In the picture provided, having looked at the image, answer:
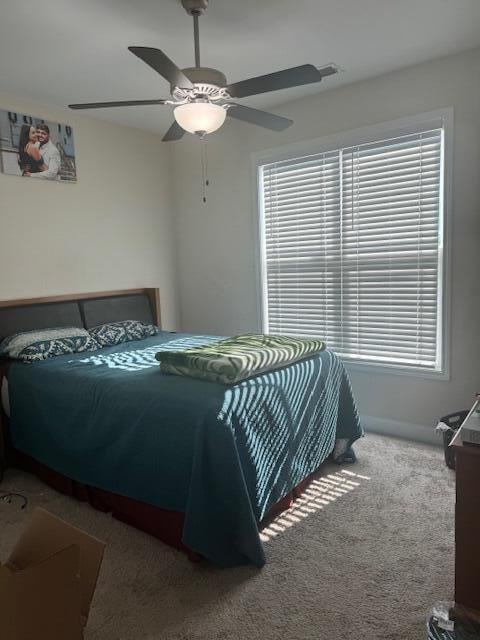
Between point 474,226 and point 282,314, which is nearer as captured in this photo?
point 474,226

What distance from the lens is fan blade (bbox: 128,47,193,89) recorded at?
1.75 m

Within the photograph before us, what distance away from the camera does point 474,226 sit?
2902mm

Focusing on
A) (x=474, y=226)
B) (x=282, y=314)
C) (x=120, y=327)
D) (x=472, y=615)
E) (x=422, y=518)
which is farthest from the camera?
(x=282, y=314)

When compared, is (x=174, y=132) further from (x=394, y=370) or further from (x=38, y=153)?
(x=394, y=370)

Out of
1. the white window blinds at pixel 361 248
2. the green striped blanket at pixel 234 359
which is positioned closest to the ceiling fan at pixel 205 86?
the green striped blanket at pixel 234 359

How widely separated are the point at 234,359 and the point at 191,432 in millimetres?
415

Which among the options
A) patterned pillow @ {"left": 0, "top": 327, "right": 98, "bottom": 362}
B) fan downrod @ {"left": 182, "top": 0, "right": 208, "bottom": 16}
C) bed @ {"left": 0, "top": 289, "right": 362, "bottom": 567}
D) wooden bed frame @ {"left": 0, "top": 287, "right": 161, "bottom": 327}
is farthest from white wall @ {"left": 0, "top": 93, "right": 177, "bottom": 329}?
fan downrod @ {"left": 182, "top": 0, "right": 208, "bottom": 16}

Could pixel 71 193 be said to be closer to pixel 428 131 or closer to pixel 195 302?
pixel 195 302

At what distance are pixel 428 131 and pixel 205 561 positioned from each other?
2.94m

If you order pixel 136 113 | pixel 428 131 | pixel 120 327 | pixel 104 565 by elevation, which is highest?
pixel 136 113

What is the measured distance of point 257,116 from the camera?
2.37 meters

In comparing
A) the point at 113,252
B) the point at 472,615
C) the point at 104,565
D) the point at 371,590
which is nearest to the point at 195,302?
the point at 113,252

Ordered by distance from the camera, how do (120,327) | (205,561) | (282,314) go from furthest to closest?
1. (282,314)
2. (120,327)
3. (205,561)

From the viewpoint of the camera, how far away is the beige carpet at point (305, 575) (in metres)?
1.67
